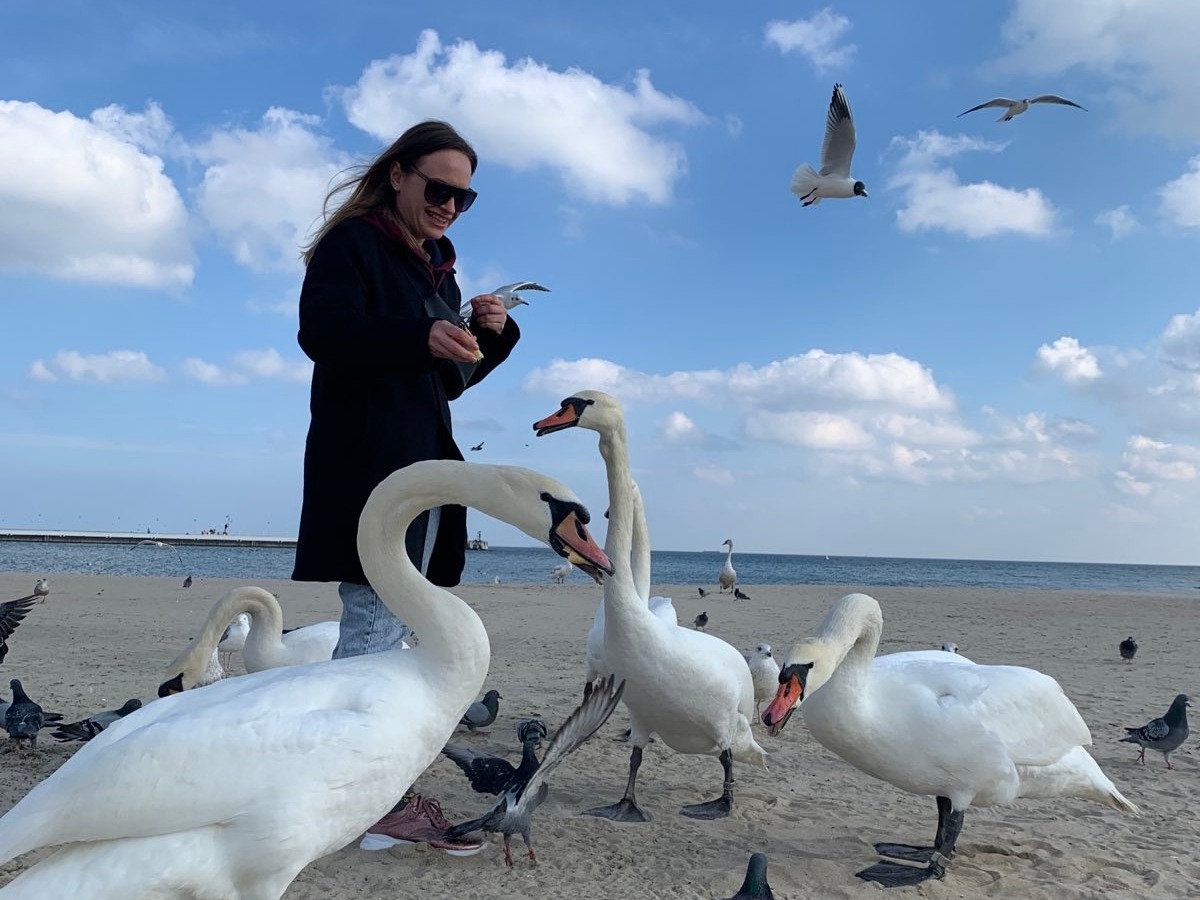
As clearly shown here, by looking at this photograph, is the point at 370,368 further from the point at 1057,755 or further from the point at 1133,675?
the point at 1133,675

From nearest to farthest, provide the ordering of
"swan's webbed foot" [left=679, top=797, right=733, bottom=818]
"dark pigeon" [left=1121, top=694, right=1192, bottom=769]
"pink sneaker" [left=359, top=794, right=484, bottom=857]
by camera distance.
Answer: "pink sneaker" [left=359, top=794, right=484, bottom=857] → "swan's webbed foot" [left=679, top=797, right=733, bottom=818] → "dark pigeon" [left=1121, top=694, right=1192, bottom=769]

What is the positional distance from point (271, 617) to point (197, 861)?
4.23 metres

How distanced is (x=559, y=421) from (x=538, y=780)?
6.60 ft

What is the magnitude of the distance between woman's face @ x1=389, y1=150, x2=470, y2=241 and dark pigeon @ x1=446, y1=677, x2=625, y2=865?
1877mm

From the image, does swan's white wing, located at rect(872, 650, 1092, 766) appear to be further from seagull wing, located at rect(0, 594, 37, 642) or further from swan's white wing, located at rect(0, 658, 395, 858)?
seagull wing, located at rect(0, 594, 37, 642)

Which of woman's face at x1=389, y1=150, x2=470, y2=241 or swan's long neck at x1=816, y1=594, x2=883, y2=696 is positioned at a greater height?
woman's face at x1=389, y1=150, x2=470, y2=241

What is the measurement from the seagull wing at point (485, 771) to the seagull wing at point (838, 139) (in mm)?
8088

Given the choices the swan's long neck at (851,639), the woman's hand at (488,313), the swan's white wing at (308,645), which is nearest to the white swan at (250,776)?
the woman's hand at (488,313)

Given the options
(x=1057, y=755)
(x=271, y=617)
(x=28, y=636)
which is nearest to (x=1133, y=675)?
(x=1057, y=755)

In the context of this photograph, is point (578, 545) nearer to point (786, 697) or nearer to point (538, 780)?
point (538, 780)

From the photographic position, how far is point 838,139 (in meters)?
10.6

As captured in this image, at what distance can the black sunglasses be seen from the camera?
11.2 feet

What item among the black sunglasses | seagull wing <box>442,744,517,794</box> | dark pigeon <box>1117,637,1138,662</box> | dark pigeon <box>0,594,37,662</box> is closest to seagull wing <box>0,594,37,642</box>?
dark pigeon <box>0,594,37,662</box>

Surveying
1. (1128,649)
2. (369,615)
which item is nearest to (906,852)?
(369,615)
